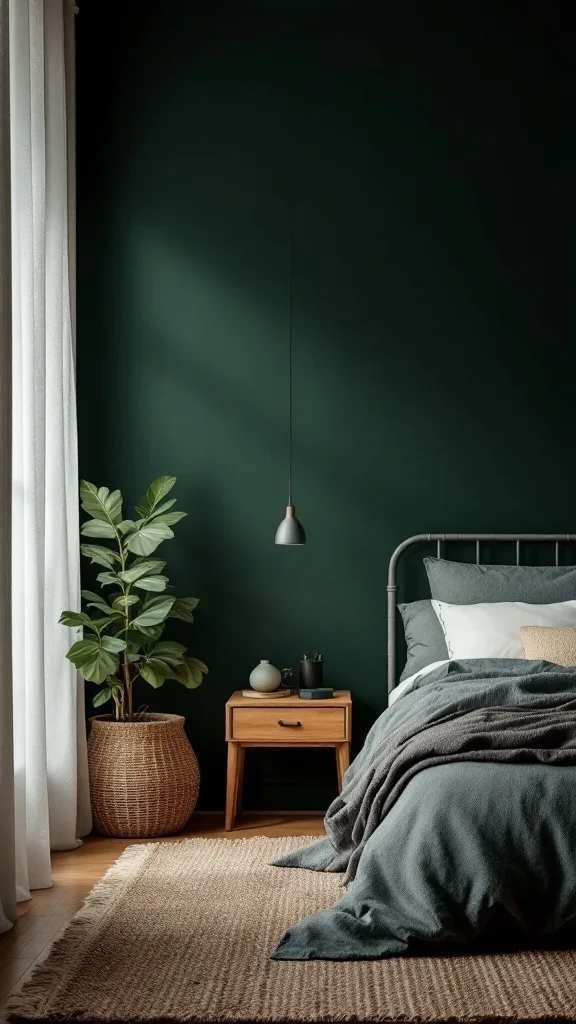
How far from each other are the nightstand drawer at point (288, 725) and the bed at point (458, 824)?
52 cm

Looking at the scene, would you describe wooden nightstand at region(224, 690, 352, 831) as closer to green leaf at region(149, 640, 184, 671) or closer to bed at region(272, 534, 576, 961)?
green leaf at region(149, 640, 184, 671)

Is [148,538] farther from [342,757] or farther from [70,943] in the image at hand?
[70,943]

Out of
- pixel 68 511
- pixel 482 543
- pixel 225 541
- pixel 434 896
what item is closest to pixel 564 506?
pixel 482 543

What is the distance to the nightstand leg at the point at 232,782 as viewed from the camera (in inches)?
173

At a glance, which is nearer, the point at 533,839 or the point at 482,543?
the point at 533,839

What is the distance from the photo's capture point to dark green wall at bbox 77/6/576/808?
484cm

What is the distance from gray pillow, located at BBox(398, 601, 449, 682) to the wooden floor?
788 mm

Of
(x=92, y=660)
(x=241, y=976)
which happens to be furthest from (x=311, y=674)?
(x=241, y=976)

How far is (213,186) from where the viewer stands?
490cm

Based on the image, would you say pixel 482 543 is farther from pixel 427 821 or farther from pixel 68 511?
pixel 427 821

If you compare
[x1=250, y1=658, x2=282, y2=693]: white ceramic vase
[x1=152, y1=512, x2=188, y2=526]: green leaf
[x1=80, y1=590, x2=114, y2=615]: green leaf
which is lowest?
[x1=250, y1=658, x2=282, y2=693]: white ceramic vase

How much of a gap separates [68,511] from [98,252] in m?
1.26

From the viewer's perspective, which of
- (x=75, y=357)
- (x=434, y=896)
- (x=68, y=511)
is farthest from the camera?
(x=75, y=357)

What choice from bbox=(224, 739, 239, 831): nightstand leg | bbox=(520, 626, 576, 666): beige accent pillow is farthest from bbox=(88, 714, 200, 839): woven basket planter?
bbox=(520, 626, 576, 666): beige accent pillow
